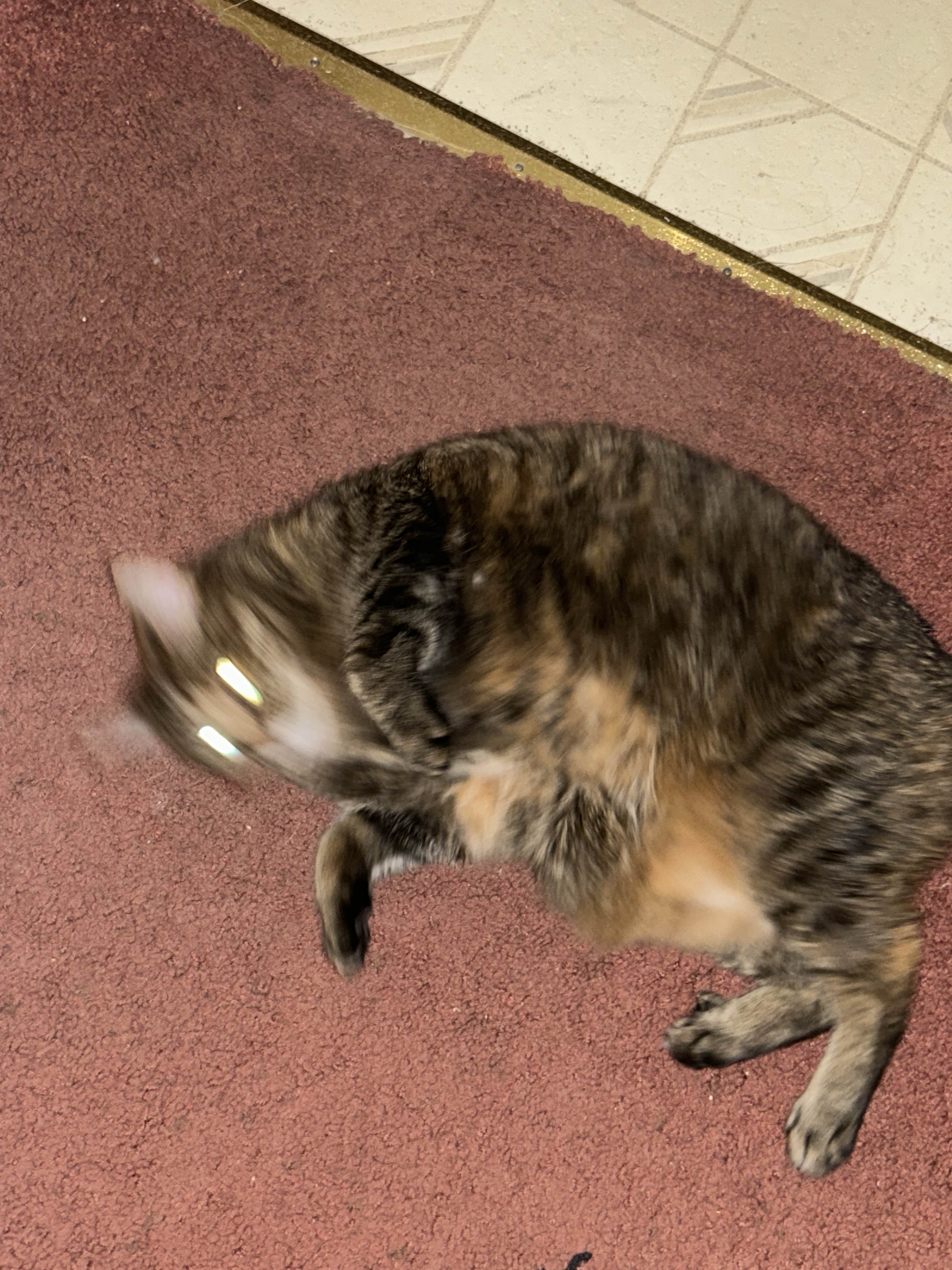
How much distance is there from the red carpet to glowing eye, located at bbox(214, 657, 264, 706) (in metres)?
0.28

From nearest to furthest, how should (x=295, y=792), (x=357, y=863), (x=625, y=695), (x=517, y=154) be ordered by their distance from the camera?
(x=625, y=695) → (x=357, y=863) → (x=295, y=792) → (x=517, y=154)

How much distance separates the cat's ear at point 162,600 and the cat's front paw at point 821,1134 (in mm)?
1071

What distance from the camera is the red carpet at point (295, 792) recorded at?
1469 millimetres

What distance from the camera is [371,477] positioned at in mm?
1377

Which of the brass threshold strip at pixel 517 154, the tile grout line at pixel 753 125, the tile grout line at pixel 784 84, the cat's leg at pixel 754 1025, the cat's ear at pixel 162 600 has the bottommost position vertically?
the cat's leg at pixel 754 1025

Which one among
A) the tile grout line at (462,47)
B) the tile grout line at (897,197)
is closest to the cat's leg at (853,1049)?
the tile grout line at (897,197)

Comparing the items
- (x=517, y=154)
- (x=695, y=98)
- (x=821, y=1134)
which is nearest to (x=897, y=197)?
(x=695, y=98)

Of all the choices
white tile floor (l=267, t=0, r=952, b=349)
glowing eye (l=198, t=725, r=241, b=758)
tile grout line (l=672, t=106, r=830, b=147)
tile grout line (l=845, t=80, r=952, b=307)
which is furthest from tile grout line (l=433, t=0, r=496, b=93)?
glowing eye (l=198, t=725, r=241, b=758)

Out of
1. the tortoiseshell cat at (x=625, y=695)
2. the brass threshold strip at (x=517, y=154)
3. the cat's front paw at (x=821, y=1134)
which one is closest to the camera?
the tortoiseshell cat at (x=625, y=695)

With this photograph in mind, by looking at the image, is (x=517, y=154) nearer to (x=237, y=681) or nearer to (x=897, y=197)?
(x=897, y=197)

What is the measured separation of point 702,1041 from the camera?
4.61 feet

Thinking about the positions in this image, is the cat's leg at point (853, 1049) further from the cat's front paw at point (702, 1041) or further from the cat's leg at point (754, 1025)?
the cat's front paw at point (702, 1041)

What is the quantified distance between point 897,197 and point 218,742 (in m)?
1.47

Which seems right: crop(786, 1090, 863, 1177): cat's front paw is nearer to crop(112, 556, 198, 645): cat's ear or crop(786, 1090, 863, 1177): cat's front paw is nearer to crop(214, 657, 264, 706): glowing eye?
crop(214, 657, 264, 706): glowing eye
